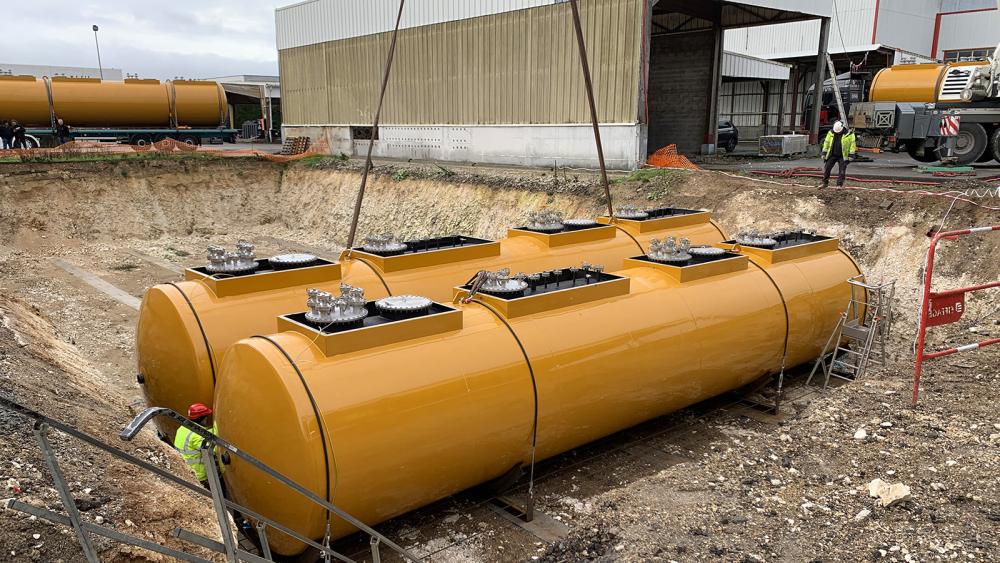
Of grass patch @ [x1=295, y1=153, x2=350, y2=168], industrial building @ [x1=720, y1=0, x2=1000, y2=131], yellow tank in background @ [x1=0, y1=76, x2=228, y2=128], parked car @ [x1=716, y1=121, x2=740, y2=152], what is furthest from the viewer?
industrial building @ [x1=720, y1=0, x2=1000, y2=131]

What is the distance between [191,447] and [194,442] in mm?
103

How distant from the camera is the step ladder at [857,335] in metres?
9.48

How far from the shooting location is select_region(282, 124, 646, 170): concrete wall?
1989 centimetres

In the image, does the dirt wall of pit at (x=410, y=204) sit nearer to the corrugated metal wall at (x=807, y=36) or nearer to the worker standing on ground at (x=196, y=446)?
the worker standing on ground at (x=196, y=446)

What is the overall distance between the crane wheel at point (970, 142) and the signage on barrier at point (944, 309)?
536 inches

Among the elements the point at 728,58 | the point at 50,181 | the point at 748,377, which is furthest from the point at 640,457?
the point at 728,58

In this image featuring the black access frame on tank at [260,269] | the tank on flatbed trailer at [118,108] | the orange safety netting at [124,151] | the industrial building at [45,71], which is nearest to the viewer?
the black access frame on tank at [260,269]

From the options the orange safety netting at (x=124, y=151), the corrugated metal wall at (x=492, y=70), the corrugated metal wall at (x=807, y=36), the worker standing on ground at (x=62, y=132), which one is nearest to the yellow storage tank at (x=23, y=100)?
the worker standing on ground at (x=62, y=132)

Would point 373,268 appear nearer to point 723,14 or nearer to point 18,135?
point 723,14

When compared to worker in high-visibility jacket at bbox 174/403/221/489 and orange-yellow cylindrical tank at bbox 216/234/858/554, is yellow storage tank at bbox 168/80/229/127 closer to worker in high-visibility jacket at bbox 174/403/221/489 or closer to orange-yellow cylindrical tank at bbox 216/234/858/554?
worker in high-visibility jacket at bbox 174/403/221/489

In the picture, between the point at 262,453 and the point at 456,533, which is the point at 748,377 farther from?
the point at 262,453

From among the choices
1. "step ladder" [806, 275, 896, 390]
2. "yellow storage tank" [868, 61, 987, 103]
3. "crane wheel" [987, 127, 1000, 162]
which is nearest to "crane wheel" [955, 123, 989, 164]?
"crane wheel" [987, 127, 1000, 162]

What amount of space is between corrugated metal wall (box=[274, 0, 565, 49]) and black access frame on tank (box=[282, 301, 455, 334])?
17.3 metres

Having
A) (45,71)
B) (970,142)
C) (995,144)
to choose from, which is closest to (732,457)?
(995,144)
